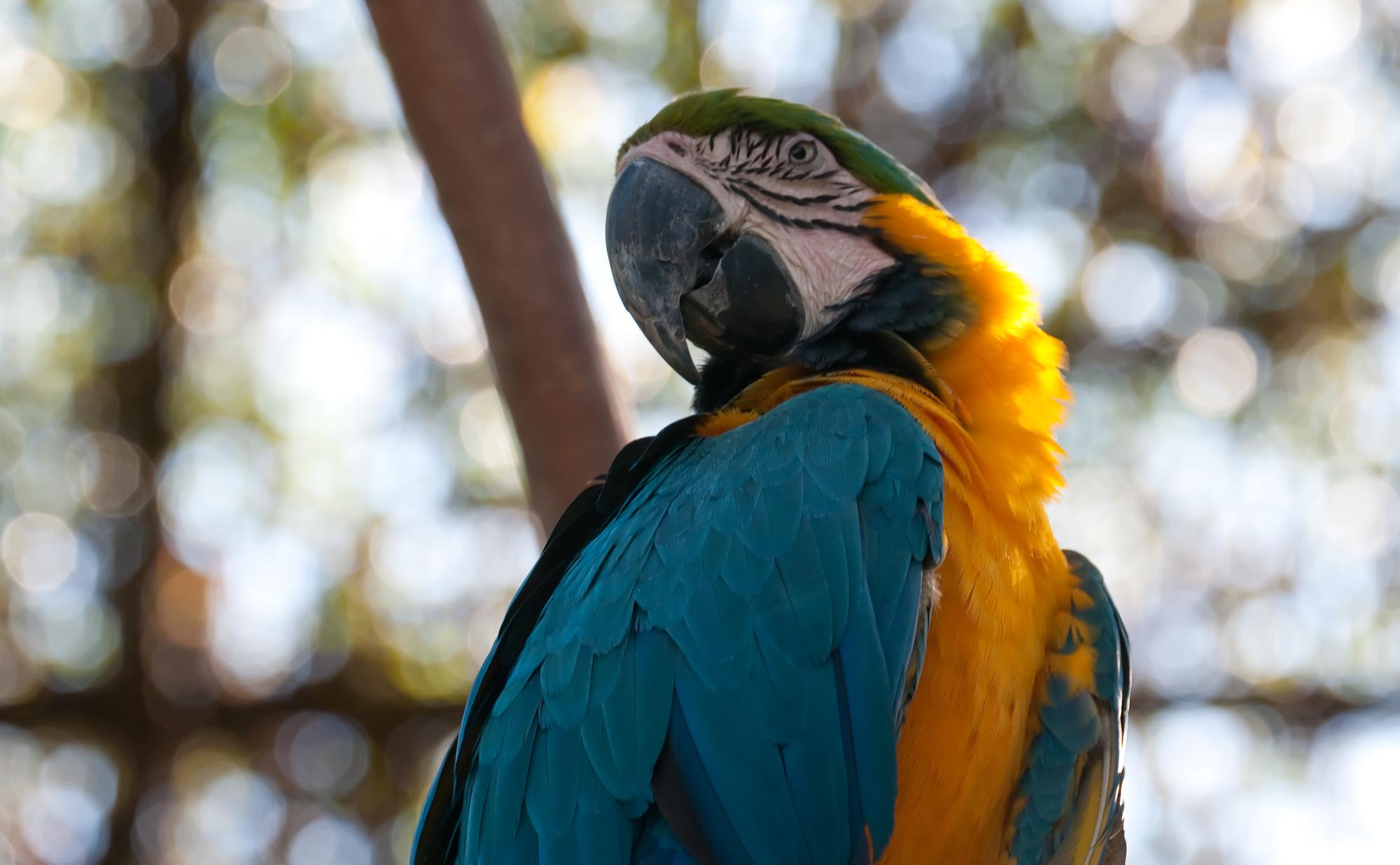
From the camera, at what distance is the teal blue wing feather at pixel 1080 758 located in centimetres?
189

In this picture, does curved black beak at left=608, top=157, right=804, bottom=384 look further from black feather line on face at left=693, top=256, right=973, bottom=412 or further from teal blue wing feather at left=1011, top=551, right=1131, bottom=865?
teal blue wing feather at left=1011, top=551, right=1131, bottom=865

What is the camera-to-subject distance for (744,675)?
5.37ft

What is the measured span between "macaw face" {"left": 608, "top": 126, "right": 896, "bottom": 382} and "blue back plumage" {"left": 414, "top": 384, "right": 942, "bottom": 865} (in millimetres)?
359

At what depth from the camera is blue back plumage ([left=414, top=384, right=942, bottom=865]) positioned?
5.28ft

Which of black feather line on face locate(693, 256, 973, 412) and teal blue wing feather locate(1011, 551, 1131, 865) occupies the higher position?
black feather line on face locate(693, 256, 973, 412)

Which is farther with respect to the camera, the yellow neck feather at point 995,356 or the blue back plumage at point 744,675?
the yellow neck feather at point 995,356

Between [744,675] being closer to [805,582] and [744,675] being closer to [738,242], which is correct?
[805,582]

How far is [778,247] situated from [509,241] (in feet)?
2.24

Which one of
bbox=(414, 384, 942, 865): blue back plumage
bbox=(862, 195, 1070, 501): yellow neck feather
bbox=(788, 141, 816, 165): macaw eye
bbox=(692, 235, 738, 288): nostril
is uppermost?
bbox=(788, 141, 816, 165): macaw eye

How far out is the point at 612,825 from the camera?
1618 mm

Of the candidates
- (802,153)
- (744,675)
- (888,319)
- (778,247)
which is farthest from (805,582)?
(802,153)

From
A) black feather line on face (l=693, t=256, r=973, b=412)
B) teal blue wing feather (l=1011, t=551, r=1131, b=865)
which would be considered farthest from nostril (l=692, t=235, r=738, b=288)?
teal blue wing feather (l=1011, t=551, r=1131, b=865)

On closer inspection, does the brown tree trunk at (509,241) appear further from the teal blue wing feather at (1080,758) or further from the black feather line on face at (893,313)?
the teal blue wing feather at (1080,758)

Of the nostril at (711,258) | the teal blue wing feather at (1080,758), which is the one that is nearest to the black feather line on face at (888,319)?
the nostril at (711,258)
